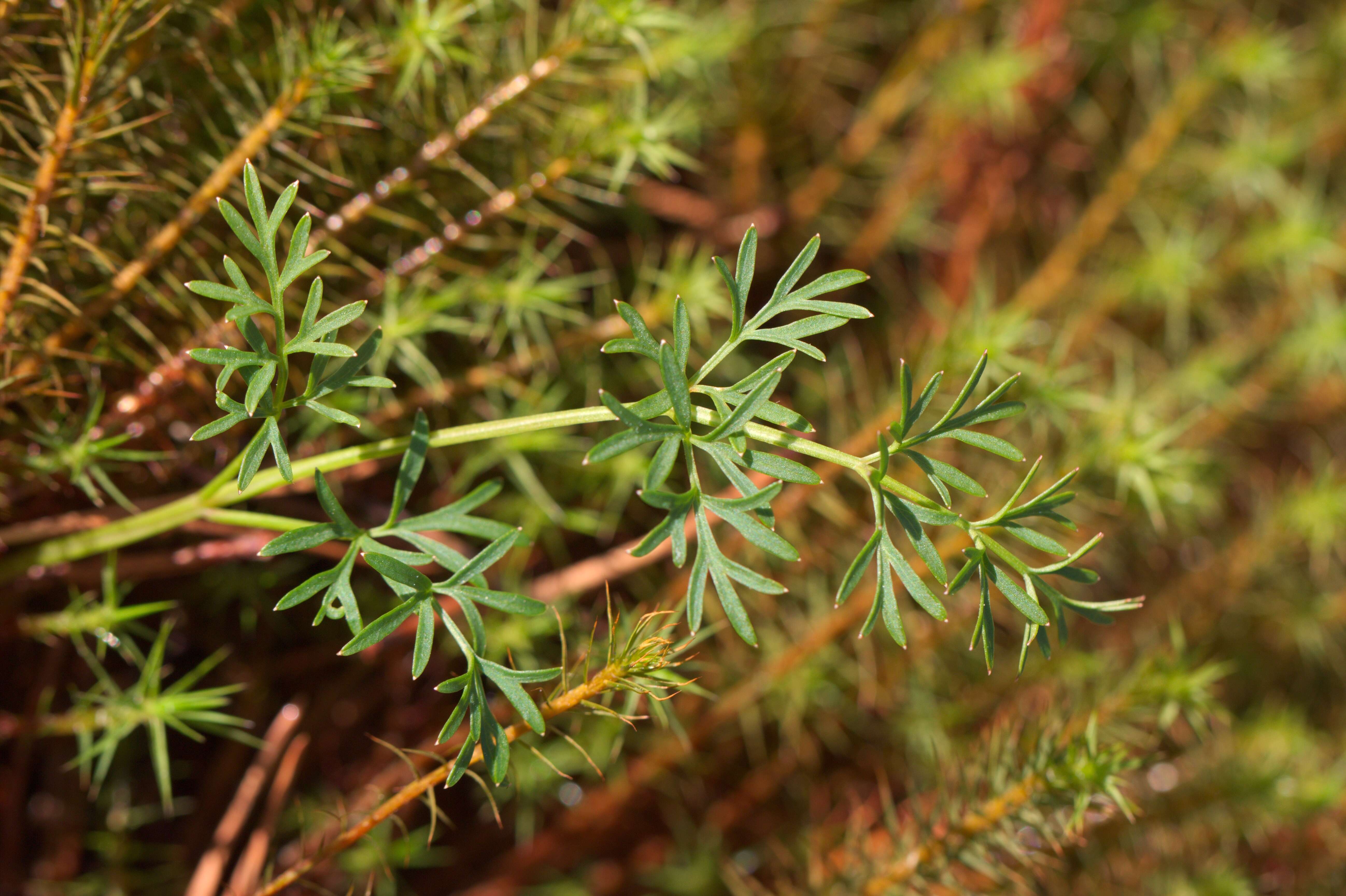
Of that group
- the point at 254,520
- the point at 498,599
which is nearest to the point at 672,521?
the point at 498,599

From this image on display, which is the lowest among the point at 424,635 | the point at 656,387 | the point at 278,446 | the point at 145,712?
the point at 145,712

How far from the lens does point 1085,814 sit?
1.12 m

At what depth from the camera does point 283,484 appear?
0.72 m

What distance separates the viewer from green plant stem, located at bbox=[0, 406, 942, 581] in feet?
2.08

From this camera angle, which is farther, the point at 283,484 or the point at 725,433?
the point at 283,484

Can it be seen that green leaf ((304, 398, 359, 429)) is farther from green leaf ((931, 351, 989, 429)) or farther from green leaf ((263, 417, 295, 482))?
green leaf ((931, 351, 989, 429))

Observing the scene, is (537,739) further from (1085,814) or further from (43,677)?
(1085,814)

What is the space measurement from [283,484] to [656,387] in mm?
569

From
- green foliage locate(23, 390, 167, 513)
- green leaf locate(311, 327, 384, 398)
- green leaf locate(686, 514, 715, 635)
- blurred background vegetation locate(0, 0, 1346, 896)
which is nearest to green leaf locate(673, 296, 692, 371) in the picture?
green leaf locate(686, 514, 715, 635)

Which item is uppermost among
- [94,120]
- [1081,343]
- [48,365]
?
[94,120]

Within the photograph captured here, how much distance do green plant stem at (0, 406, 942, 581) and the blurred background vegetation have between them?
0.03 metres

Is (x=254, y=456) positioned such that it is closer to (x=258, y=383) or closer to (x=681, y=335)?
(x=258, y=383)

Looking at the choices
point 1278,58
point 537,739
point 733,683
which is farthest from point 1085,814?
point 1278,58

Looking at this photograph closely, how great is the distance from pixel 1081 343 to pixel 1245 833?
747mm
